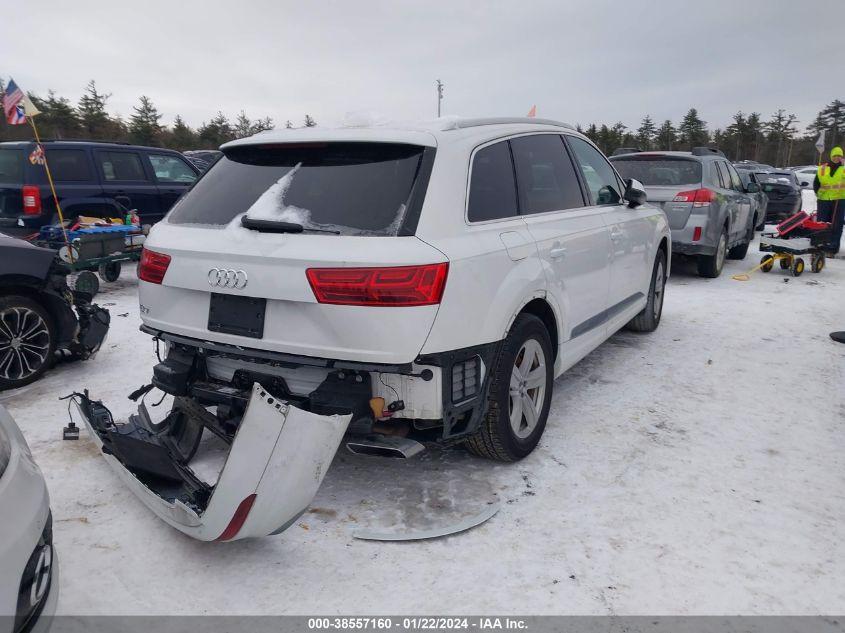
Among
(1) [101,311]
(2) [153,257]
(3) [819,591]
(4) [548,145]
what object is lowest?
(3) [819,591]

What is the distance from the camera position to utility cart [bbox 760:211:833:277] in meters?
9.28

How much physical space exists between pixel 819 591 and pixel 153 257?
335 centimetres

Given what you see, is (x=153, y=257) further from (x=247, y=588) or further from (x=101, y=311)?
(x=101, y=311)

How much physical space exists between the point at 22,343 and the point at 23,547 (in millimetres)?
3466

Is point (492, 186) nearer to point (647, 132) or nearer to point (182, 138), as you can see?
point (182, 138)

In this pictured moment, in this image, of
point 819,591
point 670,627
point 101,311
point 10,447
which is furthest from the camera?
point 101,311

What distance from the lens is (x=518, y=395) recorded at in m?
3.36

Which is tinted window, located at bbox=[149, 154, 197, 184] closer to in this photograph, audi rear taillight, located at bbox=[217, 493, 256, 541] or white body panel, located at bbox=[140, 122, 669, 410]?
white body panel, located at bbox=[140, 122, 669, 410]

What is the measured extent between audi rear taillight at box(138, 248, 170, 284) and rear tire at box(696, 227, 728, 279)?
316 inches

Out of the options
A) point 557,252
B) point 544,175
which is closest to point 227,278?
point 557,252

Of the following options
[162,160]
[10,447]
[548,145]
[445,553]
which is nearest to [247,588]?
[445,553]

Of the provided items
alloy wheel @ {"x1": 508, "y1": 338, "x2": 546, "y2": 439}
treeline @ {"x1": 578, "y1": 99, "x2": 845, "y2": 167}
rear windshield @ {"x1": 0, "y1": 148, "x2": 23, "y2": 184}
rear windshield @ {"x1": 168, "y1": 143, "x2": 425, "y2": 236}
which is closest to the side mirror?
alloy wheel @ {"x1": 508, "y1": 338, "x2": 546, "y2": 439}

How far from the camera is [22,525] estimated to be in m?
1.74

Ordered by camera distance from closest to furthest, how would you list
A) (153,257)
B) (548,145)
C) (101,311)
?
(153,257), (548,145), (101,311)
